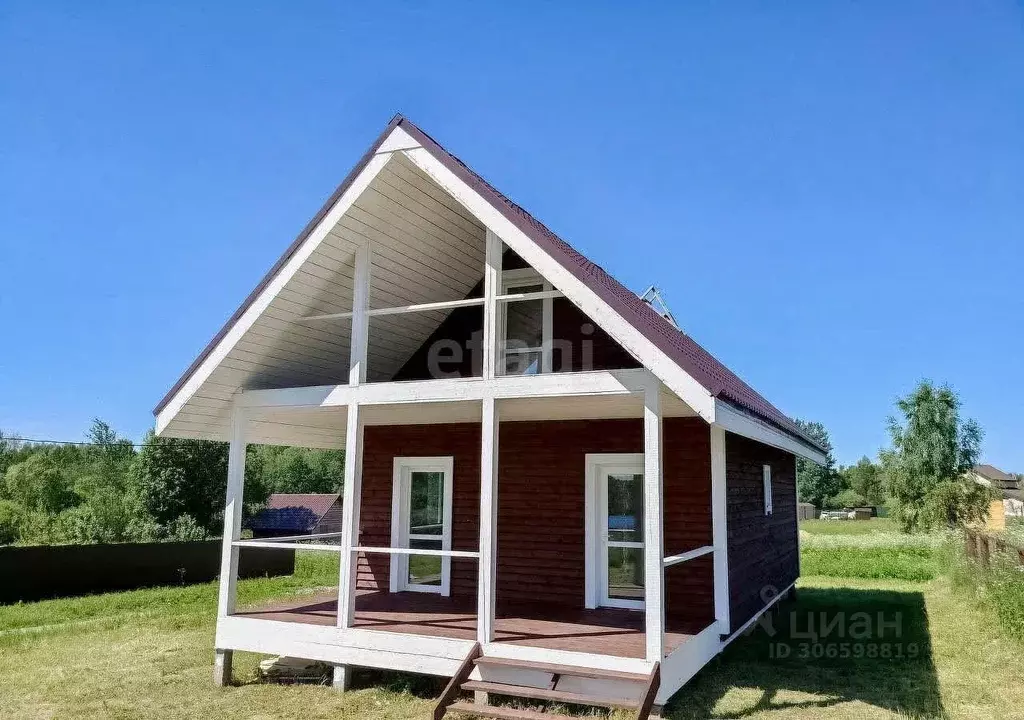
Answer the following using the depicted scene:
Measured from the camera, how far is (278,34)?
10555 millimetres

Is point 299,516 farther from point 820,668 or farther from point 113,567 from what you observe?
point 820,668

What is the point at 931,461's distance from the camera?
1678 inches

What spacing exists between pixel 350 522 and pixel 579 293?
3606mm

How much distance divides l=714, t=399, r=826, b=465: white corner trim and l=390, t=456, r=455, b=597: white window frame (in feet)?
15.2

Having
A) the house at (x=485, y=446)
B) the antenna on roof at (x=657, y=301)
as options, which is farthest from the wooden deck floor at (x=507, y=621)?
the antenna on roof at (x=657, y=301)

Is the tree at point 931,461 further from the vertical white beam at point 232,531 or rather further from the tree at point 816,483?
the vertical white beam at point 232,531

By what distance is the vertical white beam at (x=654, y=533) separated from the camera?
6.35 m

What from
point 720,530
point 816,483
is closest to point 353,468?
point 720,530

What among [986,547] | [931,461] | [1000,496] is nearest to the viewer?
[986,547]

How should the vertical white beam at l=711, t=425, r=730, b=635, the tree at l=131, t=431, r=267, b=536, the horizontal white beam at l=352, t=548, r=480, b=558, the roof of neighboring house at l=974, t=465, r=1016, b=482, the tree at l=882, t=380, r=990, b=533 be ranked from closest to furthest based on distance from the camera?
the horizontal white beam at l=352, t=548, r=480, b=558, the vertical white beam at l=711, t=425, r=730, b=635, the tree at l=131, t=431, r=267, b=536, the tree at l=882, t=380, r=990, b=533, the roof of neighboring house at l=974, t=465, r=1016, b=482

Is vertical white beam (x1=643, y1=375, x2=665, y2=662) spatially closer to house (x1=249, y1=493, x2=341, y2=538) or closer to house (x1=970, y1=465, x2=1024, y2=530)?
house (x1=970, y1=465, x2=1024, y2=530)

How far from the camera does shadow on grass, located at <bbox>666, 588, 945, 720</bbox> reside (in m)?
7.37

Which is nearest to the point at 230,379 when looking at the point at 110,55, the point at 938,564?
the point at 110,55

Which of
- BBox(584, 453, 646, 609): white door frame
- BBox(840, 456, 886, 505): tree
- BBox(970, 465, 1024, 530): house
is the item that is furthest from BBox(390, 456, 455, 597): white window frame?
BBox(840, 456, 886, 505): tree
